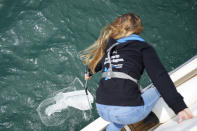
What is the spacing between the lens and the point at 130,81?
185 centimetres

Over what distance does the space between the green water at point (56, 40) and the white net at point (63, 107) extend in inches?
3.8

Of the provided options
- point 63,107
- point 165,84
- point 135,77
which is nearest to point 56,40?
point 63,107

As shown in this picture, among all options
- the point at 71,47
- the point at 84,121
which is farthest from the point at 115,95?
the point at 71,47

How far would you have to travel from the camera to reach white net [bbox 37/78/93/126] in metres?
3.28

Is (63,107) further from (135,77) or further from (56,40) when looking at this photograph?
(135,77)

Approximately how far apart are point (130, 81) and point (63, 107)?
1.80 metres

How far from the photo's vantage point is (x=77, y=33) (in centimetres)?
404

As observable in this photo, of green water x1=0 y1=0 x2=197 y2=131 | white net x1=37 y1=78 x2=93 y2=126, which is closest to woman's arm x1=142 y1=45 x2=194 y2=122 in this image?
white net x1=37 y1=78 x2=93 y2=126

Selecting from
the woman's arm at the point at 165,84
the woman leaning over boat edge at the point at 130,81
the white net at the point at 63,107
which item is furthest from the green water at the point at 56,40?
the woman's arm at the point at 165,84

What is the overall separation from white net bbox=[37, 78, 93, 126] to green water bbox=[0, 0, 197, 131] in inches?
3.8

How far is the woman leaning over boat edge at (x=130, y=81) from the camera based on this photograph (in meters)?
1.76

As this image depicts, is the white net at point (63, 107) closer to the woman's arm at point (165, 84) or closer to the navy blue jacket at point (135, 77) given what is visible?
the navy blue jacket at point (135, 77)

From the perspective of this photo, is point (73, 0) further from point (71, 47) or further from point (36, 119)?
point (36, 119)

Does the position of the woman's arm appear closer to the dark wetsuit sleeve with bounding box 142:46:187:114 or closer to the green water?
the dark wetsuit sleeve with bounding box 142:46:187:114
